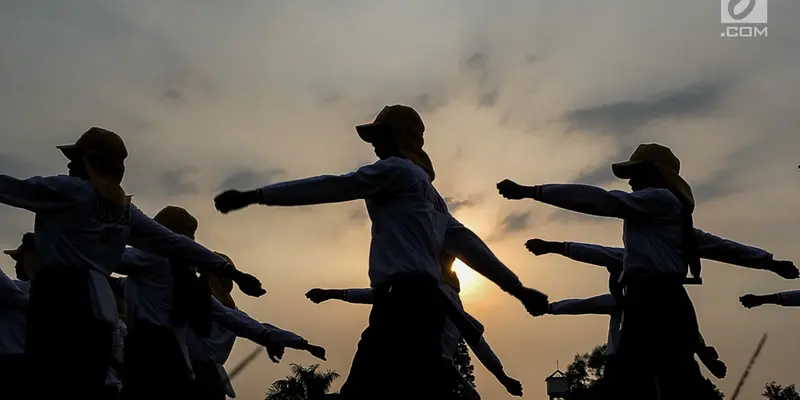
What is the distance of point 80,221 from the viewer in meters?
6.62

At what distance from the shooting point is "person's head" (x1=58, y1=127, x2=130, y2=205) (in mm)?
6883

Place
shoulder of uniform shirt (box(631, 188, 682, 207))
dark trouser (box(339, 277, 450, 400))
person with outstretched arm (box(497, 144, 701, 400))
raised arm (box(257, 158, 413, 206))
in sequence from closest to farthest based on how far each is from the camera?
dark trouser (box(339, 277, 450, 400)) → raised arm (box(257, 158, 413, 206)) → person with outstretched arm (box(497, 144, 701, 400)) → shoulder of uniform shirt (box(631, 188, 682, 207))

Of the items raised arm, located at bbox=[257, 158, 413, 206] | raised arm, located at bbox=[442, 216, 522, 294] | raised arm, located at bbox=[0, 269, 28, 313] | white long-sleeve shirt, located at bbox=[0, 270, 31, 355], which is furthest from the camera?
white long-sleeve shirt, located at bbox=[0, 270, 31, 355]

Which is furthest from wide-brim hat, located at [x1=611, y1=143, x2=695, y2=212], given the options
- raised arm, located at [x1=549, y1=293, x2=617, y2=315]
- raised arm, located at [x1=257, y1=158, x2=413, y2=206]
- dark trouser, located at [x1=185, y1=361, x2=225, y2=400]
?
dark trouser, located at [x1=185, y1=361, x2=225, y2=400]

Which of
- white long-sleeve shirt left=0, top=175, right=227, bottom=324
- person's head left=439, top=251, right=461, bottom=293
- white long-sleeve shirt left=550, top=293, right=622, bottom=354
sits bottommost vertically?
white long-sleeve shirt left=0, top=175, right=227, bottom=324

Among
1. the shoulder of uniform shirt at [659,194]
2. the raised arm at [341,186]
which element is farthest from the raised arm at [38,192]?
the shoulder of uniform shirt at [659,194]

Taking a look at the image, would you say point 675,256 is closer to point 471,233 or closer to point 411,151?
point 471,233

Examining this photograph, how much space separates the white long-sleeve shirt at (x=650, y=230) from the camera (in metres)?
7.58

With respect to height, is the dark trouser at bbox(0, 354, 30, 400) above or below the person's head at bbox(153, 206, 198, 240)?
below

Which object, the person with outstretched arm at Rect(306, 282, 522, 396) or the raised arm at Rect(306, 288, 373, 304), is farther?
the raised arm at Rect(306, 288, 373, 304)

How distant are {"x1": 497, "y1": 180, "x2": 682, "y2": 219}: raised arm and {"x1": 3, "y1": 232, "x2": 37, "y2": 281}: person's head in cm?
485

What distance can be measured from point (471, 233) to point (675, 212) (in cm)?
193

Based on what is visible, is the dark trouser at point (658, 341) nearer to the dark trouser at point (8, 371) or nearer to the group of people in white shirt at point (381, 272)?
the group of people in white shirt at point (381, 272)

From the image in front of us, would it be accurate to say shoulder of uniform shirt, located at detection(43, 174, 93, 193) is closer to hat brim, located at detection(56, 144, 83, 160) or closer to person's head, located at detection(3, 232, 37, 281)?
hat brim, located at detection(56, 144, 83, 160)
